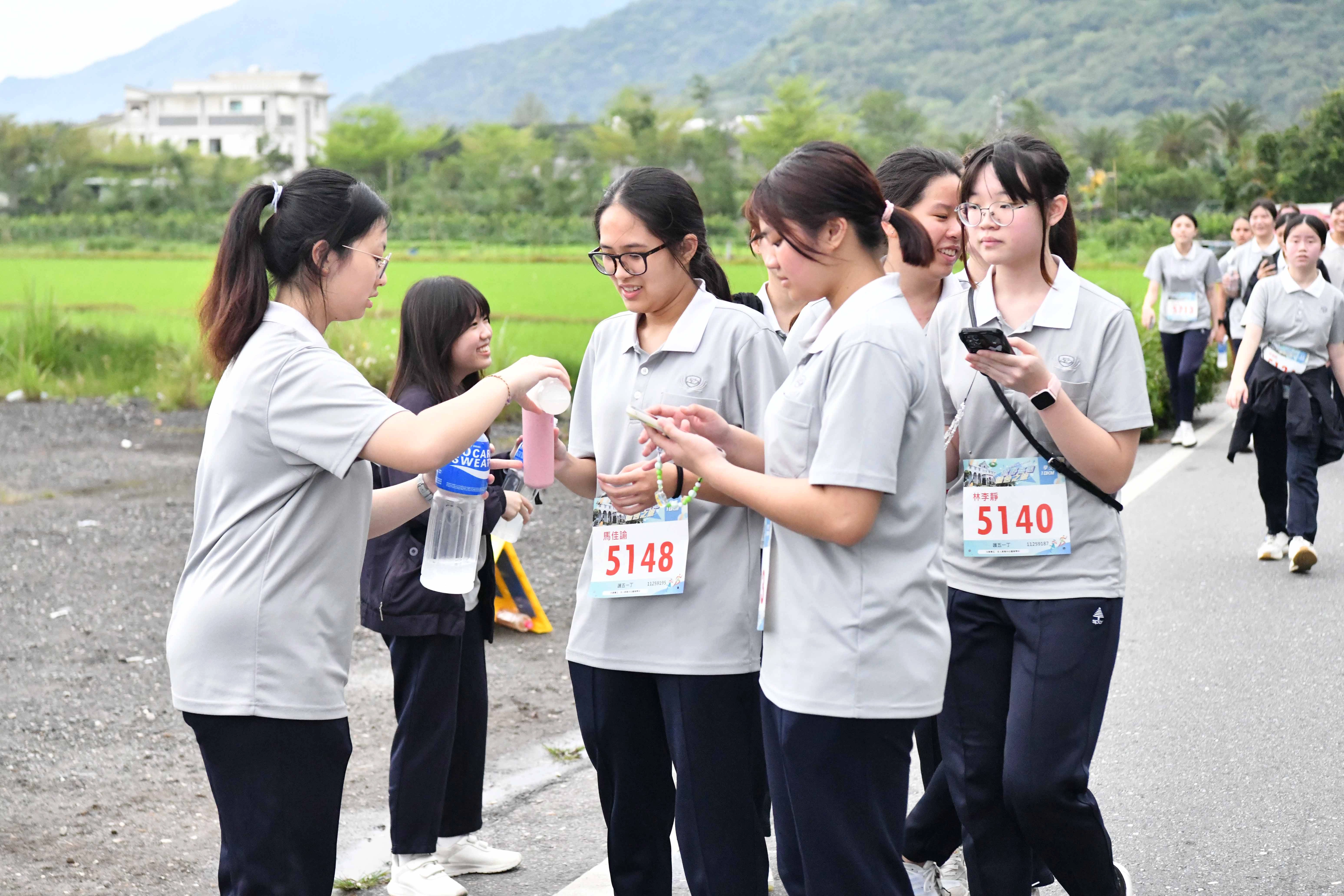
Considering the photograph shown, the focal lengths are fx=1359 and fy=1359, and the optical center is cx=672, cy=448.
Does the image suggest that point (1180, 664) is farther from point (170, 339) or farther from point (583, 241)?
point (583, 241)

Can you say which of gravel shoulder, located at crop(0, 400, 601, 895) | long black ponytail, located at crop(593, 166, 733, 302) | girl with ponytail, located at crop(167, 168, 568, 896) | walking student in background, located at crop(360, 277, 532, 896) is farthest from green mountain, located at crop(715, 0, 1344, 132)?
girl with ponytail, located at crop(167, 168, 568, 896)

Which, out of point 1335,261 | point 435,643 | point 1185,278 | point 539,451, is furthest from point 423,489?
point 1185,278

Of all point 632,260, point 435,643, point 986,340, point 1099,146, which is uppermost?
point 1099,146

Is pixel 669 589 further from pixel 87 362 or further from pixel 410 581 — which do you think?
pixel 87 362

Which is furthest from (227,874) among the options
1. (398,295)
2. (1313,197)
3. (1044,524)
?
(1313,197)

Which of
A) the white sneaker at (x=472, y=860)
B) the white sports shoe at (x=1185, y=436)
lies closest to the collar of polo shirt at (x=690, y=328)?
the white sneaker at (x=472, y=860)

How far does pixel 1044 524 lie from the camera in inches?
119

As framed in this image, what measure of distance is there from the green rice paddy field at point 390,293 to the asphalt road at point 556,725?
319 inches

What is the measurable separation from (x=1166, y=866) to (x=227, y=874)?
264cm

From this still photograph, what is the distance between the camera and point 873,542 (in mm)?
2387

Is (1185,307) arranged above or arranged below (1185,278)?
below

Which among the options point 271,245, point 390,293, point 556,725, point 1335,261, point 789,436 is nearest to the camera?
point 789,436

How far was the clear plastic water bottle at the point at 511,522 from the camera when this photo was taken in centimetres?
372

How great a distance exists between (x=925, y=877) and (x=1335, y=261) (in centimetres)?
819
